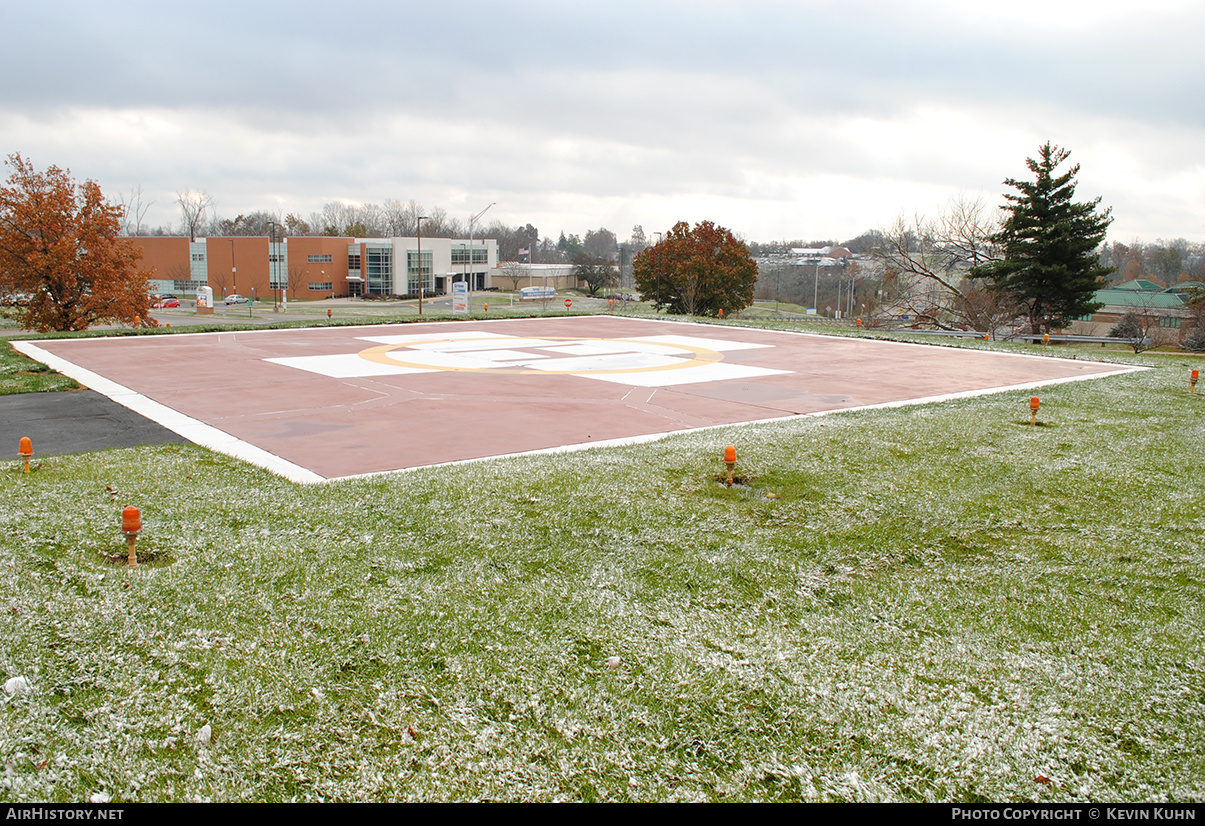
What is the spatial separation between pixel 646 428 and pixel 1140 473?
6850 mm

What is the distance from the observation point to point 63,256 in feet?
105

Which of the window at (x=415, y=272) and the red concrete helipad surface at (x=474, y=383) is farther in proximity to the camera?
the window at (x=415, y=272)

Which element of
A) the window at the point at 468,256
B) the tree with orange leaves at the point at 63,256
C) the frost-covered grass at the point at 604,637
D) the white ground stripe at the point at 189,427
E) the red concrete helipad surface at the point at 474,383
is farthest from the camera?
the window at the point at 468,256

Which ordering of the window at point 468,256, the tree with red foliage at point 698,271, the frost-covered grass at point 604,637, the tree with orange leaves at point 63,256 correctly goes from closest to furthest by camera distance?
the frost-covered grass at point 604,637, the tree with orange leaves at point 63,256, the tree with red foliage at point 698,271, the window at point 468,256

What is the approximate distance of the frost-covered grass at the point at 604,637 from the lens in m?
4.30

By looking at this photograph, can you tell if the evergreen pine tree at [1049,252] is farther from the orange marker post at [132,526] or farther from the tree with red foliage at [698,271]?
the orange marker post at [132,526]

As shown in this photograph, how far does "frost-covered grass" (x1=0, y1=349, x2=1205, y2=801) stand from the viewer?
169 inches

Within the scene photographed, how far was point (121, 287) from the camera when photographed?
33.8 meters

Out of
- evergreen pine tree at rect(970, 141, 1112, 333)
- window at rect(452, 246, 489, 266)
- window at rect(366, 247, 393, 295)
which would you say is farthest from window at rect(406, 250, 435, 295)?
evergreen pine tree at rect(970, 141, 1112, 333)

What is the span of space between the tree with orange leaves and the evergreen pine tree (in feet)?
123

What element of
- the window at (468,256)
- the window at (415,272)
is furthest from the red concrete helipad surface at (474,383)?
the window at (468,256)

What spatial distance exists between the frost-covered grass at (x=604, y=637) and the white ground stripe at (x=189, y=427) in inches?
41.1

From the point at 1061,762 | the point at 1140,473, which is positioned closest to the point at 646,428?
the point at 1140,473

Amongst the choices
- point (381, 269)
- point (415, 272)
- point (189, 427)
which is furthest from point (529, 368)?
point (381, 269)
